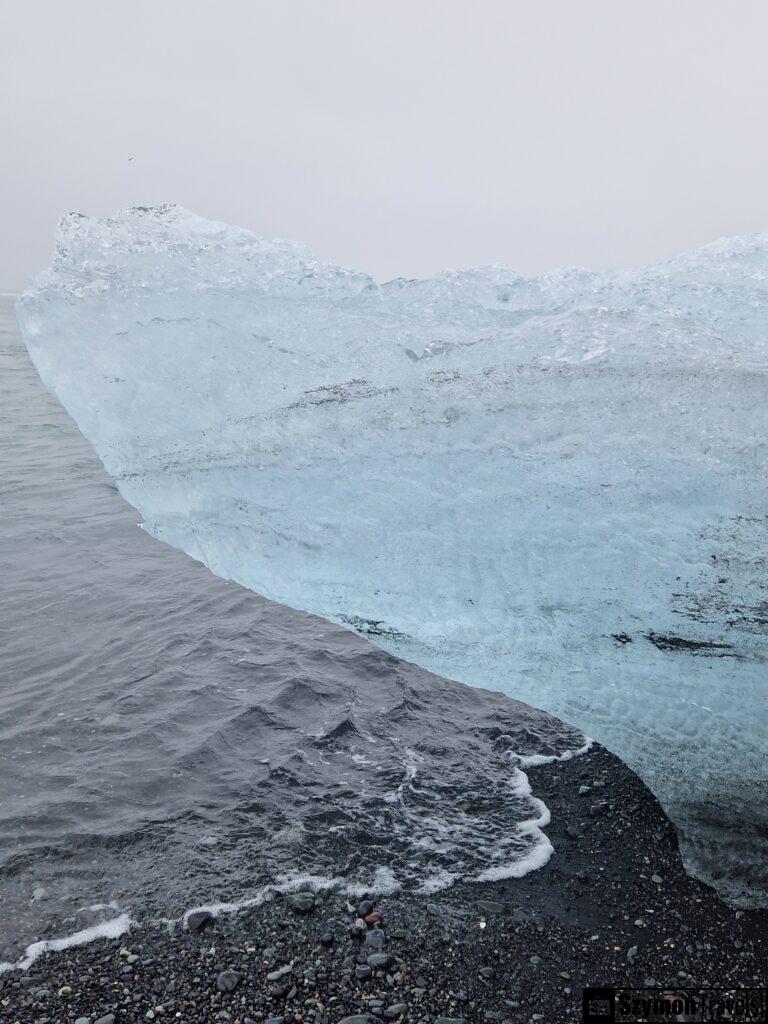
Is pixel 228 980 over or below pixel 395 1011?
over

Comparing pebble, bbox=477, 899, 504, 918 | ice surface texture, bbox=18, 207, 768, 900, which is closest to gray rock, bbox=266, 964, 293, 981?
pebble, bbox=477, 899, 504, 918

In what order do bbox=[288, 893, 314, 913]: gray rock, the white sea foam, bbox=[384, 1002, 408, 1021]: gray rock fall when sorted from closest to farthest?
bbox=[384, 1002, 408, 1021]: gray rock → the white sea foam → bbox=[288, 893, 314, 913]: gray rock

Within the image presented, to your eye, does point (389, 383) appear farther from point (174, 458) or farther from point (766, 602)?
point (766, 602)

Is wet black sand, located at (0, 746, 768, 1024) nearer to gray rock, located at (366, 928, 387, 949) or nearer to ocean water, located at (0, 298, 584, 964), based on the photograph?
gray rock, located at (366, 928, 387, 949)

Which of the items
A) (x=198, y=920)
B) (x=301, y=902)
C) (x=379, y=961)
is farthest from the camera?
(x=301, y=902)

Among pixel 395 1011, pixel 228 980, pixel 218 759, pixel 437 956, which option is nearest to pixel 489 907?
pixel 437 956

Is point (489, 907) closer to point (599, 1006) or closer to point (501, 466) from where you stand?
point (599, 1006)

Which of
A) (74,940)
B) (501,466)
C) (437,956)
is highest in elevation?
(501,466)
